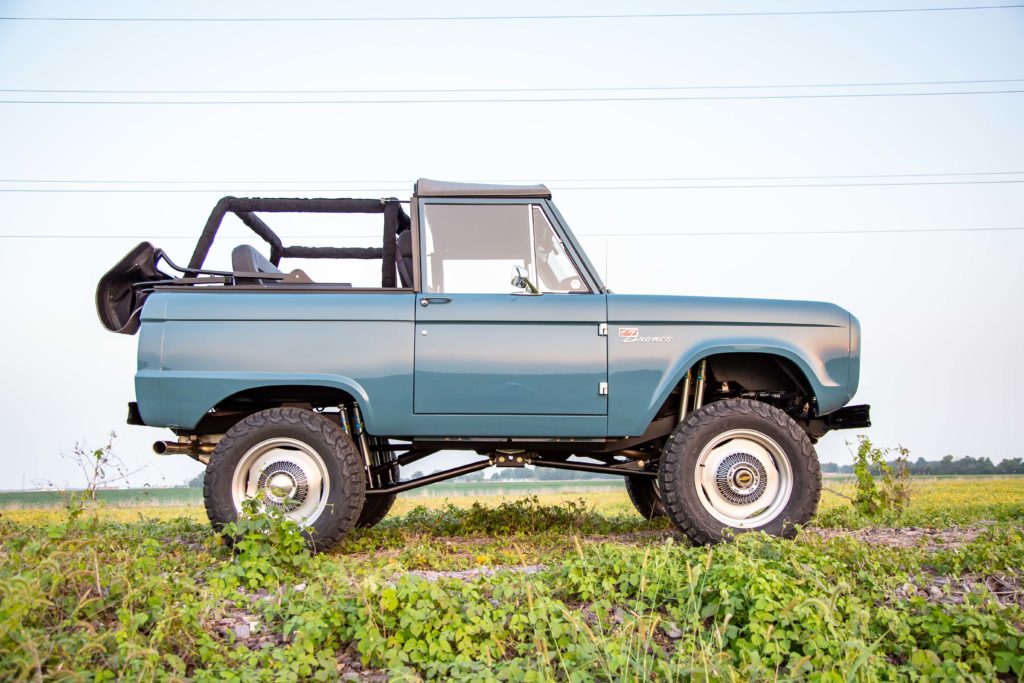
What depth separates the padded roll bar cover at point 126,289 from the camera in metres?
6.40

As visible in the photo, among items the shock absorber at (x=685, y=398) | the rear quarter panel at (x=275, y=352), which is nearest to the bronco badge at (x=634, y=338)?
the shock absorber at (x=685, y=398)

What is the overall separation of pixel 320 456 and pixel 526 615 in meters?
2.42

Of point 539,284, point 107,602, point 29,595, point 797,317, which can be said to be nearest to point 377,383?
point 539,284

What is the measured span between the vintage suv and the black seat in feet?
2.28

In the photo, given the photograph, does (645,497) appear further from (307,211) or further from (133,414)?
(133,414)

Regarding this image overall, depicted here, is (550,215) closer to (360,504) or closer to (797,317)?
(797,317)

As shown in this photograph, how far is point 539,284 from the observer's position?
6.19m

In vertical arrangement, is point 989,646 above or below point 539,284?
below

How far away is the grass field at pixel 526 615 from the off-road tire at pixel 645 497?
265cm

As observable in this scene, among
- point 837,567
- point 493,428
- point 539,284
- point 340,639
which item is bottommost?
point 340,639

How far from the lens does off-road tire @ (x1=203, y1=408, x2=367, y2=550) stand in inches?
233

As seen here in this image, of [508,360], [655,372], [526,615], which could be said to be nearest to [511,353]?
[508,360]

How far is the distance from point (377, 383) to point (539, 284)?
1427mm

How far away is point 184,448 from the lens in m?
6.21
